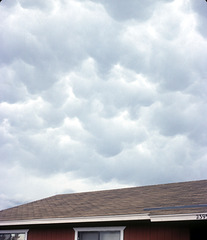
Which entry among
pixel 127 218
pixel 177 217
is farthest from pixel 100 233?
pixel 177 217

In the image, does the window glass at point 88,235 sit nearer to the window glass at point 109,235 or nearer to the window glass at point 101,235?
the window glass at point 101,235

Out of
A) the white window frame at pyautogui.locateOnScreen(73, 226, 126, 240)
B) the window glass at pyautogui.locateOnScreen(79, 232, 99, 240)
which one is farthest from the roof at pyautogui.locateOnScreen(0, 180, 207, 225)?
the window glass at pyautogui.locateOnScreen(79, 232, 99, 240)

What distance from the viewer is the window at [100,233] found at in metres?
12.8

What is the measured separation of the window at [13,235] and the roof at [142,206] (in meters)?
0.63

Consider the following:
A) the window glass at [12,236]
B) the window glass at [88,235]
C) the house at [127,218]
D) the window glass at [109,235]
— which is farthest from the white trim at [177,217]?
the window glass at [12,236]

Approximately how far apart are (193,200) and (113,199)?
495 centimetres

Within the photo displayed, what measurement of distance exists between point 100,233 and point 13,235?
202 inches

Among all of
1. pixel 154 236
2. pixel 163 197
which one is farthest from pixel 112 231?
pixel 163 197

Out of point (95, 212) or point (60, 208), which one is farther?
point (60, 208)

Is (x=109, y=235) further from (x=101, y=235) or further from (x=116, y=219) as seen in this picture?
(x=116, y=219)

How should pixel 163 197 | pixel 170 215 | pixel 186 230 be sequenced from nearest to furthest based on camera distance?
pixel 170 215
pixel 186 230
pixel 163 197

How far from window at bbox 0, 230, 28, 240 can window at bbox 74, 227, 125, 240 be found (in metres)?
3.29

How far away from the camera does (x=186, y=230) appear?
446 inches

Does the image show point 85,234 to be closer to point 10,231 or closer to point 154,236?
point 154,236
